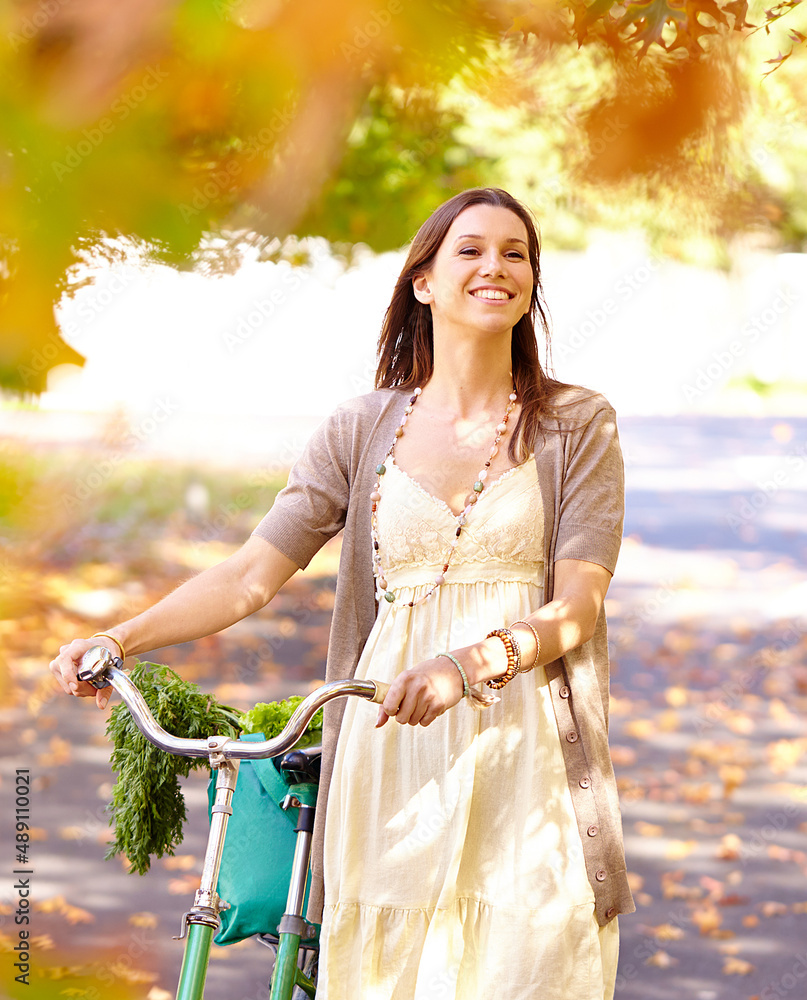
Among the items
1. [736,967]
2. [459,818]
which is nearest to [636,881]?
[736,967]

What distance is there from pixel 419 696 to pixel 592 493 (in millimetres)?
496

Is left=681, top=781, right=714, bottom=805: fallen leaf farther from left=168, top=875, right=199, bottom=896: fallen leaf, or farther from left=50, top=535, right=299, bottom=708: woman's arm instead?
left=50, top=535, right=299, bottom=708: woman's arm

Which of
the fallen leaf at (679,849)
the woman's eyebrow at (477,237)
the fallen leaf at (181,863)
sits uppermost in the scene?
the woman's eyebrow at (477,237)

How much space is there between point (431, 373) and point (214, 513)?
27.0 ft

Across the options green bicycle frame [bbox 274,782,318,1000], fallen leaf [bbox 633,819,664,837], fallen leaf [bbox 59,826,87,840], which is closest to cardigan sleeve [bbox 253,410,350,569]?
green bicycle frame [bbox 274,782,318,1000]

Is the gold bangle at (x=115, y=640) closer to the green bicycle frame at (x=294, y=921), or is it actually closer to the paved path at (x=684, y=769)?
the green bicycle frame at (x=294, y=921)

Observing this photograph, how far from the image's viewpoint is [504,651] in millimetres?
1649

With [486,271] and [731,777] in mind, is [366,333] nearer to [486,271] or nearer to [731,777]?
[731,777]

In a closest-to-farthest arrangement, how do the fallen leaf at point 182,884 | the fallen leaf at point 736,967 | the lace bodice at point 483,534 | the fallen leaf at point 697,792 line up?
the lace bodice at point 483,534 → the fallen leaf at point 736,967 → the fallen leaf at point 182,884 → the fallen leaf at point 697,792

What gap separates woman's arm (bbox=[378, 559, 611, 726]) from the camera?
60.9 inches

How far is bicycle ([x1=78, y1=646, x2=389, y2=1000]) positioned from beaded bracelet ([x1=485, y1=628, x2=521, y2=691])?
17 centimetres

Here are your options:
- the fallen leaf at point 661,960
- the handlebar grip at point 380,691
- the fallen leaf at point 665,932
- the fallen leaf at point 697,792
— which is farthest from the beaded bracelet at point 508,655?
the fallen leaf at point 697,792

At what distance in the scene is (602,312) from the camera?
1034 centimetres

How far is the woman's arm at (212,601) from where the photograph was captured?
186 cm
